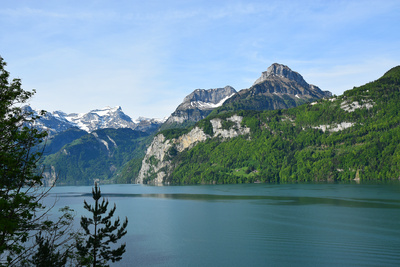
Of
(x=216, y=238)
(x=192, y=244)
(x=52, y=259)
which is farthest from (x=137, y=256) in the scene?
(x=52, y=259)

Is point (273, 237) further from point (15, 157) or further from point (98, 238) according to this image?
point (15, 157)

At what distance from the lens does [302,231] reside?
69625mm

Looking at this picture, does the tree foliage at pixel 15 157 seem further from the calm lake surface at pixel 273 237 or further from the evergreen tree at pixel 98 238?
the calm lake surface at pixel 273 237

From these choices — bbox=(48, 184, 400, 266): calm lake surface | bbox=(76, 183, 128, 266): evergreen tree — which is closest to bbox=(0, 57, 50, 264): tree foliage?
bbox=(76, 183, 128, 266): evergreen tree

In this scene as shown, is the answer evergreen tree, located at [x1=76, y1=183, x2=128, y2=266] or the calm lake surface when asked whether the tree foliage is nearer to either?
evergreen tree, located at [x1=76, y1=183, x2=128, y2=266]

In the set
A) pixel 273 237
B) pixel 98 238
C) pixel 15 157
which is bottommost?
pixel 273 237

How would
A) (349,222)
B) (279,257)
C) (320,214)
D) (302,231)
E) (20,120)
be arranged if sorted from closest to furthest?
(20,120) < (279,257) < (302,231) < (349,222) < (320,214)

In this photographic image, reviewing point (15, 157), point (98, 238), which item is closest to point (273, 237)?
point (98, 238)

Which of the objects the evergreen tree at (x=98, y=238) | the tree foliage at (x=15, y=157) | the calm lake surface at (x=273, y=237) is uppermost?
the tree foliage at (x=15, y=157)

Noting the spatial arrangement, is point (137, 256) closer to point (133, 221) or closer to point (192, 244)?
point (192, 244)

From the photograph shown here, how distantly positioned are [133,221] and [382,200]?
7707 cm

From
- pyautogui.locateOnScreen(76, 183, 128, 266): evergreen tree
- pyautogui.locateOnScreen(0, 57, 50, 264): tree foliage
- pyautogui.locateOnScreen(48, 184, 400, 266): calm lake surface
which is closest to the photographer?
pyautogui.locateOnScreen(0, 57, 50, 264): tree foliage

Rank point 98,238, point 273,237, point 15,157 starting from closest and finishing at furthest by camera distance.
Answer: point 15,157
point 98,238
point 273,237

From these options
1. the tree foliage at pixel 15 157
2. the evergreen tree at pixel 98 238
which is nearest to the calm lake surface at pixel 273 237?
the evergreen tree at pixel 98 238
